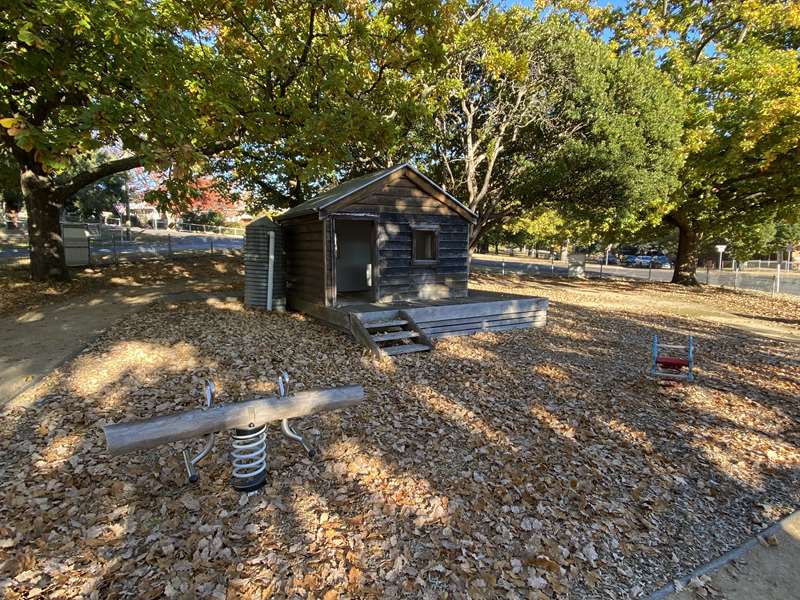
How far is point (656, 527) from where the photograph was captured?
3.31 m


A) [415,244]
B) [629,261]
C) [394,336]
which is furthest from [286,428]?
[629,261]

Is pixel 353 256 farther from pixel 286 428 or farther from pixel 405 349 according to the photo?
pixel 286 428

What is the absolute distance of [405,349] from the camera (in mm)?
7344

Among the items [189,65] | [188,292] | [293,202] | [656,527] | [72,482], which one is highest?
[189,65]

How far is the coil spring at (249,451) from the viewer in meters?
3.29

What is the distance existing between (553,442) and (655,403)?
7.35 feet

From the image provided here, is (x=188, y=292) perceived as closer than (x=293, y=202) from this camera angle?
Yes

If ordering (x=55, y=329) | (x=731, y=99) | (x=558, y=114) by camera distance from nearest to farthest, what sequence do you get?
(x=55, y=329)
(x=558, y=114)
(x=731, y=99)

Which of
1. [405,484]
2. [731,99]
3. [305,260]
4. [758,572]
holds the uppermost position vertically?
[731,99]

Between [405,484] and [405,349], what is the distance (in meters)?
3.79

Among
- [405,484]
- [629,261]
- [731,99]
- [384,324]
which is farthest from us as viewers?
[629,261]

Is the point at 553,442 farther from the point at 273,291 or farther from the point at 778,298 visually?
the point at 778,298

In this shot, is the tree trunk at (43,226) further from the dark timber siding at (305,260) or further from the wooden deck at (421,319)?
the wooden deck at (421,319)

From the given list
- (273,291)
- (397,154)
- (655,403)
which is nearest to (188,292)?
(273,291)
